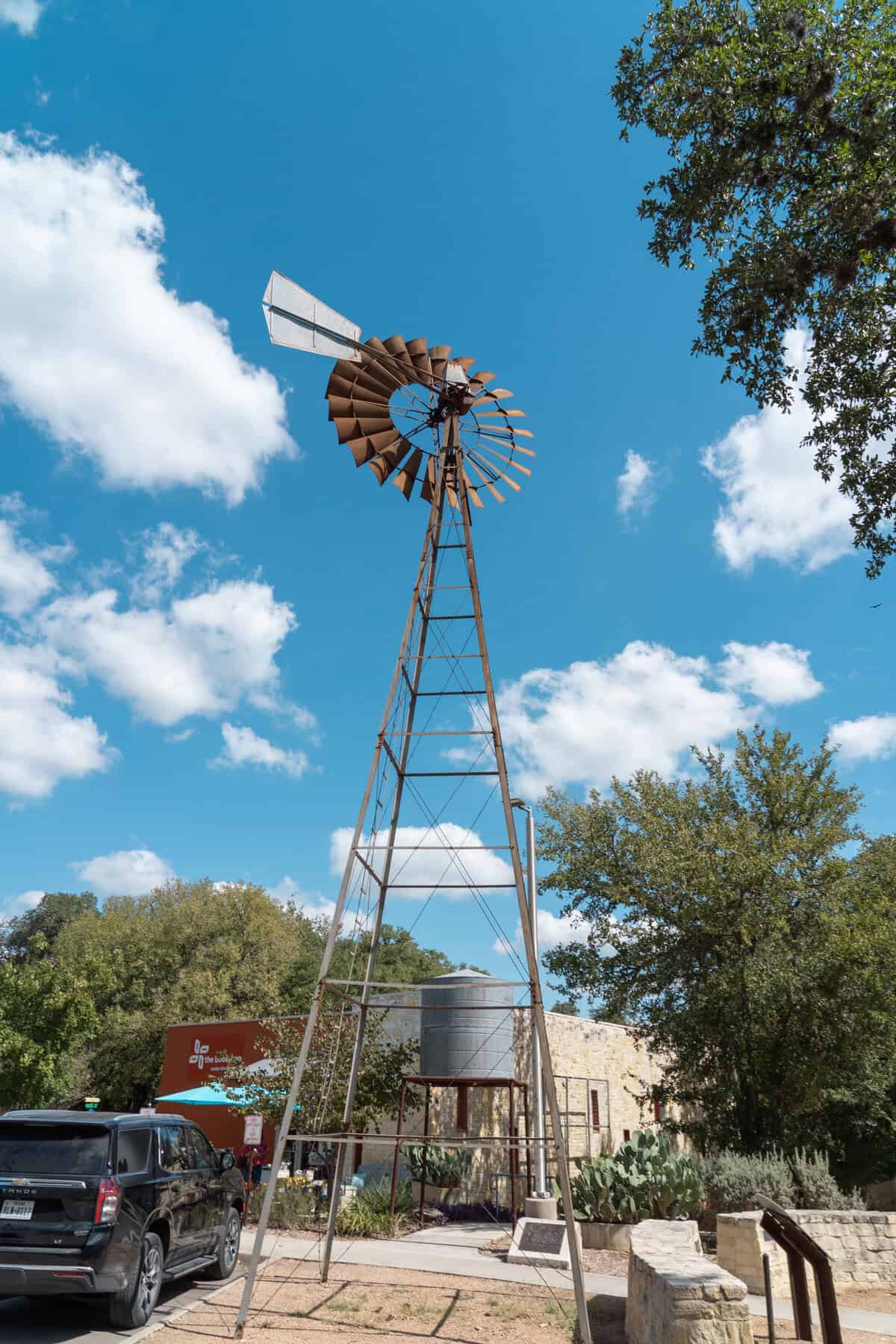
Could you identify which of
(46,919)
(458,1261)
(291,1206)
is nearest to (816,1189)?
(458,1261)

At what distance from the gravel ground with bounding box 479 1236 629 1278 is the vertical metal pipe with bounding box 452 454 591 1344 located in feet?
5.31

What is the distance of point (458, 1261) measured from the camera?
1216cm

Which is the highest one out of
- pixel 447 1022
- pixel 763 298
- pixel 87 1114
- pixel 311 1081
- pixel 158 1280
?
pixel 763 298

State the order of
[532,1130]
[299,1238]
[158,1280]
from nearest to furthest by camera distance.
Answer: [158,1280] → [299,1238] → [532,1130]

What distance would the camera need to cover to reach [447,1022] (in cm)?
1862

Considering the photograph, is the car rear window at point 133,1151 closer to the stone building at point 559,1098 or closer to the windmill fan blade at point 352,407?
the windmill fan blade at point 352,407

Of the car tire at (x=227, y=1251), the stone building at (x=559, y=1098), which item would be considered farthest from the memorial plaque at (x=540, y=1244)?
the car tire at (x=227, y=1251)

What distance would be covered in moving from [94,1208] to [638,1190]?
29.6ft

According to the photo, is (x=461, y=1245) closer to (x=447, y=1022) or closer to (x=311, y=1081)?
(x=311, y=1081)

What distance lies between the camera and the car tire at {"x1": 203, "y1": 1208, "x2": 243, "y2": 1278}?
10.5 metres

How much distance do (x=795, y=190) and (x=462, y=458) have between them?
5.18m

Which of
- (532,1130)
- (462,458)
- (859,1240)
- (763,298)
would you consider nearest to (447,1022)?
(532,1130)

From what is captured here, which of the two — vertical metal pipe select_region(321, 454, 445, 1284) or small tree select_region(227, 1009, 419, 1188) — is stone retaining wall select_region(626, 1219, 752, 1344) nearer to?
vertical metal pipe select_region(321, 454, 445, 1284)

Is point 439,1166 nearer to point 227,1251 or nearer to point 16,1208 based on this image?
point 227,1251
